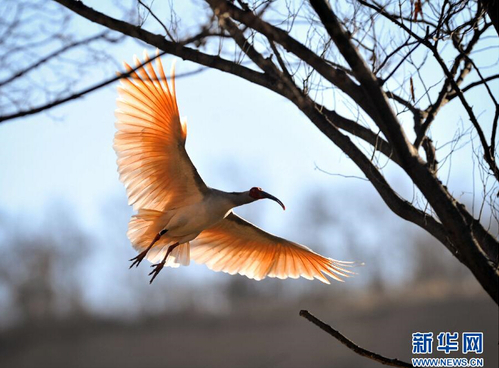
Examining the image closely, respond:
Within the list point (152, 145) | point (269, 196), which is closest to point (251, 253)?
point (269, 196)

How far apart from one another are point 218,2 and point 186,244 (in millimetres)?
1702

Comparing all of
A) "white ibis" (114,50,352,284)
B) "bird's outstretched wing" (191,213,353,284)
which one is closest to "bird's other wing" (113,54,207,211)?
"white ibis" (114,50,352,284)

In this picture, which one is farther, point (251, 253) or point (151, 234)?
point (251, 253)

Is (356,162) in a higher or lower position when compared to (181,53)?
lower

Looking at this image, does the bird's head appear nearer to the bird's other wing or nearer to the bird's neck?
the bird's neck

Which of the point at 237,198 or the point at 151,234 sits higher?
the point at 237,198

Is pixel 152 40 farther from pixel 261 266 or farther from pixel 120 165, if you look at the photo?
pixel 261 266

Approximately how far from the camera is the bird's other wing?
305 cm

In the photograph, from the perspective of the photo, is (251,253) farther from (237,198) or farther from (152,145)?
(152,145)

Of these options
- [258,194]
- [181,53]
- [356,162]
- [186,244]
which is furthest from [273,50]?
[186,244]

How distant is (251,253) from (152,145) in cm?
108

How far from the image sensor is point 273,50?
2.74 metres

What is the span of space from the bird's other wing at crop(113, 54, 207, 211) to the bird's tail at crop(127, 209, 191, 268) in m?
0.07

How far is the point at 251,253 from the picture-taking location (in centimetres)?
390
